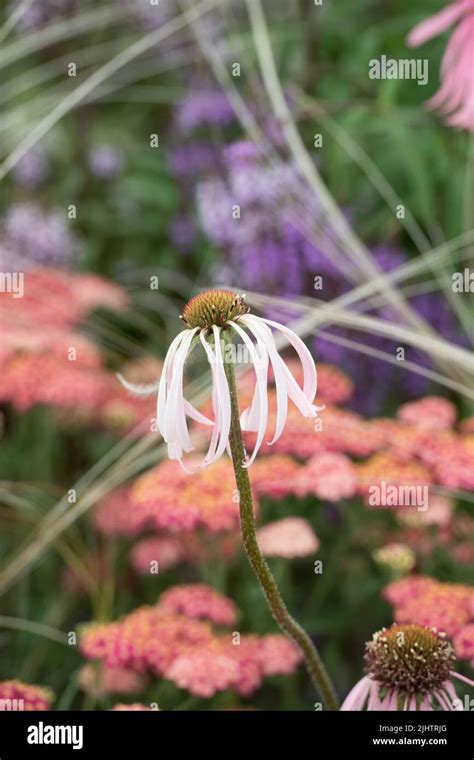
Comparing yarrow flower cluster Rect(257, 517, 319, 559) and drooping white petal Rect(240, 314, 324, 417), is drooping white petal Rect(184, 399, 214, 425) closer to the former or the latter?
drooping white petal Rect(240, 314, 324, 417)

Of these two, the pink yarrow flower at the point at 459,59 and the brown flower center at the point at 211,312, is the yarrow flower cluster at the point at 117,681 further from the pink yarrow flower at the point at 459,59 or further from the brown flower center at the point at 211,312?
the pink yarrow flower at the point at 459,59

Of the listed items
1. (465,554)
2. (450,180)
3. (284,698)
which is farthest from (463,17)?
(284,698)

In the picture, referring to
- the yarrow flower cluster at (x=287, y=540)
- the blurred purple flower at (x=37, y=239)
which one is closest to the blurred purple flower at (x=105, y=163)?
the blurred purple flower at (x=37, y=239)

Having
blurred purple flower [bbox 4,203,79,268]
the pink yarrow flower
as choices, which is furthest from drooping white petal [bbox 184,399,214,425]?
blurred purple flower [bbox 4,203,79,268]

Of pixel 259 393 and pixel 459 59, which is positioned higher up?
pixel 459 59

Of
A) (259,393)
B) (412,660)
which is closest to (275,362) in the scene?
(259,393)

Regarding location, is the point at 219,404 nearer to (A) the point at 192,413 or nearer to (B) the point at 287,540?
(A) the point at 192,413
